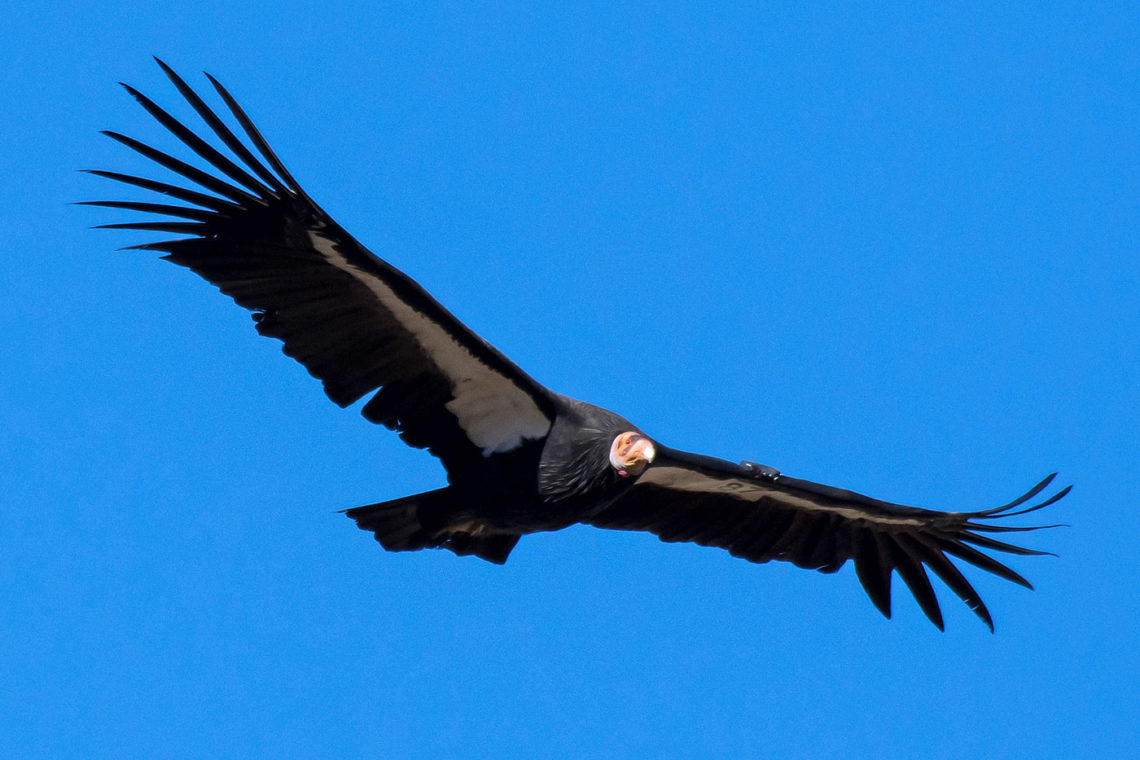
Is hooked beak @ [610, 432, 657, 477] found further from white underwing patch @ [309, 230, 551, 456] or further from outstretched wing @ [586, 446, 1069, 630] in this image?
outstretched wing @ [586, 446, 1069, 630]

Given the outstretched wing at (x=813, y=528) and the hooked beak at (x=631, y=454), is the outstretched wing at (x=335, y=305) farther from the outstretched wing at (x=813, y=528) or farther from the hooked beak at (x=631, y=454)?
the outstretched wing at (x=813, y=528)

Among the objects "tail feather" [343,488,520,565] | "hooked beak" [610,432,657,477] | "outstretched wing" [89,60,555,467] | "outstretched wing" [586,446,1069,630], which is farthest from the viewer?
"outstretched wing" [586,446,1069,630]

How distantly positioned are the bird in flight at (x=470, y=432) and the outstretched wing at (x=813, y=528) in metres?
0.01

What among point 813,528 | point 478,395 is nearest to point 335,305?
point 478,395

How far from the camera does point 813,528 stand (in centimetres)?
1280

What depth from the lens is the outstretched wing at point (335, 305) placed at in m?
9.59

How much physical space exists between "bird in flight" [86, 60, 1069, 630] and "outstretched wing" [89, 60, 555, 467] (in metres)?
0.01

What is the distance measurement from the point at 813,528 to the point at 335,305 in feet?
15.4

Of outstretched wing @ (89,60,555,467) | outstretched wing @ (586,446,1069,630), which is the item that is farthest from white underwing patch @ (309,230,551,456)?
outstretched wing @ (586,446,1069,630)

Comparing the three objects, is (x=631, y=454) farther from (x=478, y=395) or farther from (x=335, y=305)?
(x=335, y=305)

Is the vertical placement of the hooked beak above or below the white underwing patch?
below

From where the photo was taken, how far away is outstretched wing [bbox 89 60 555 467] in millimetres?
9594

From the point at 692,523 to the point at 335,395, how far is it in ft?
11.4

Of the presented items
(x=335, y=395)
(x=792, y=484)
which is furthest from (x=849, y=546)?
(x=335, y=395)
